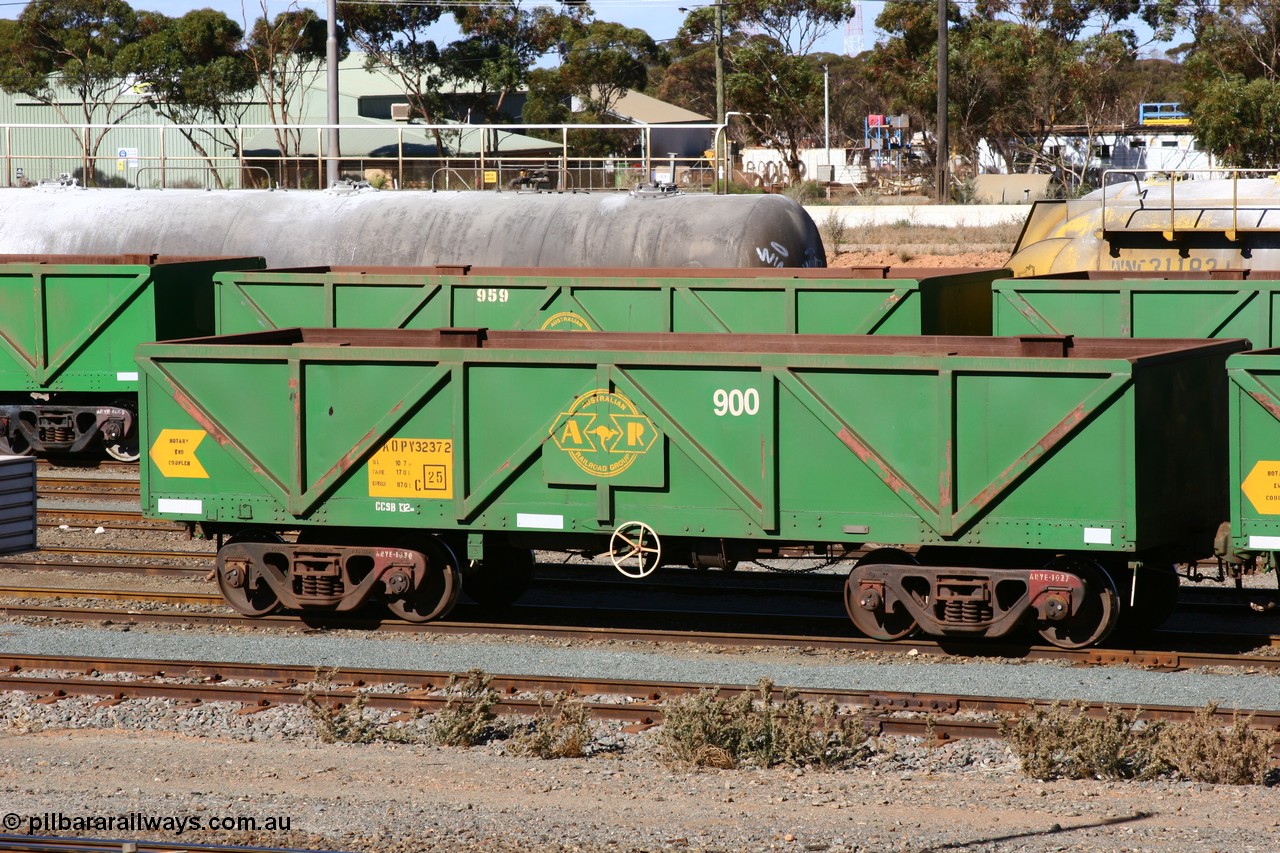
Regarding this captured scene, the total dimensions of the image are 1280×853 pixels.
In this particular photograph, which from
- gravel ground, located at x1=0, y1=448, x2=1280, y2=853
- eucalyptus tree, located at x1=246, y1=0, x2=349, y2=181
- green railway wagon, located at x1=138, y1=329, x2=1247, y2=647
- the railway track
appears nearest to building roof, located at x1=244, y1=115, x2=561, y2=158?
eucalyptus tree, located at x1=246, y1=0, x2=349, y2=181

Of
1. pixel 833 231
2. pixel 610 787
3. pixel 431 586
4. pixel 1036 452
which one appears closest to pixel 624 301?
pixel 431 586

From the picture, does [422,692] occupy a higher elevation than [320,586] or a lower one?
lower

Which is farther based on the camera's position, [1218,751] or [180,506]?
[180,506]

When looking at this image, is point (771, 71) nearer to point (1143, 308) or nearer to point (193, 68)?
point (193, 68)

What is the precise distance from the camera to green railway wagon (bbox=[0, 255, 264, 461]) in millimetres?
20297

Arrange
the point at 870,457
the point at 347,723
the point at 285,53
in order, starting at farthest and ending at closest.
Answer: the point at 285,53 → the point at 870,457 → the point at 347,723

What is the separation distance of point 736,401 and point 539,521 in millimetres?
1896

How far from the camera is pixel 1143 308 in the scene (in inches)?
691

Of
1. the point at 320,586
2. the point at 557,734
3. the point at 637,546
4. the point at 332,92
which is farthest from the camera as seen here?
the point at 332,92

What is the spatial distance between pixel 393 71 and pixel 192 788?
6856 cm

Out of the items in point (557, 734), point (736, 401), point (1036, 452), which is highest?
point (736, 401)

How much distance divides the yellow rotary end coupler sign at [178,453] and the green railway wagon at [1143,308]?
9584 millimetres

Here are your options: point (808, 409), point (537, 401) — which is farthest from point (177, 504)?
point (808, 409)

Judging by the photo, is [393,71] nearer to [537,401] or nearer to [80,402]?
[80,402]
